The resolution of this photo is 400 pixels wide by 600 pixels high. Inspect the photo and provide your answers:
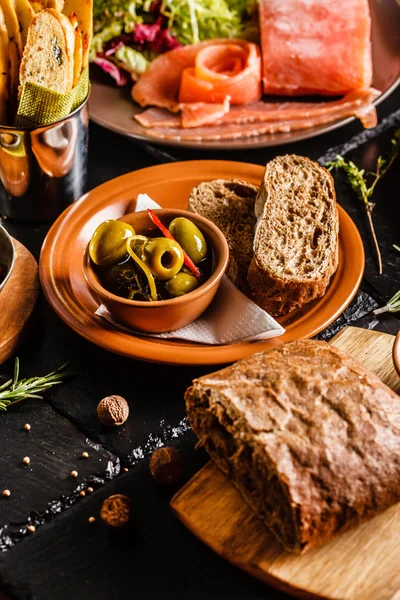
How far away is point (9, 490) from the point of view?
2088mm

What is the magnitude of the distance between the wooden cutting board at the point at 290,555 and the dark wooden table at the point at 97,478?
0.09 meters

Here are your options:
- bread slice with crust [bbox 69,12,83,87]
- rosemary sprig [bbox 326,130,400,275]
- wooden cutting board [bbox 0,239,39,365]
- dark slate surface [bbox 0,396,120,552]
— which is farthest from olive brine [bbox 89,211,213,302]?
rosemary sprig [bbox 326,130,400,275]

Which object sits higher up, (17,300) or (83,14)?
(83,14)

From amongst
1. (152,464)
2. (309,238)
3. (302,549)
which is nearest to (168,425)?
(152,464)

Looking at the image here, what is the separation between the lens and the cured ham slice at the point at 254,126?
3.39m

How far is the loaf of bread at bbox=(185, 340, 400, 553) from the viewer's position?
1755 millimetres

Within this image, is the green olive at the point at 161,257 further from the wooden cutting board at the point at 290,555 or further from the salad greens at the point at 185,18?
the salad greens at the point at 185,18

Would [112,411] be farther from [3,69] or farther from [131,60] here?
[131,60]

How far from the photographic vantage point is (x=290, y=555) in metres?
1.79

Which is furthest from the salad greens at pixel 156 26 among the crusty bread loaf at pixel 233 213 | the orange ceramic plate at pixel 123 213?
the crusty bread loaf at pixel 233 213

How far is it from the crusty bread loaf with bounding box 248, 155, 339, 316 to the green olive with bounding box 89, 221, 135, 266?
1.48 ft

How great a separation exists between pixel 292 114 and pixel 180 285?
59.7 inches

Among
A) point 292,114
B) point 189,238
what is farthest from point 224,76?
point 189,238

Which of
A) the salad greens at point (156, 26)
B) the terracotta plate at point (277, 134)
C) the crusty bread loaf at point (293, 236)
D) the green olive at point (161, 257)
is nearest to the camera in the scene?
the green olive at point (161, 257)
